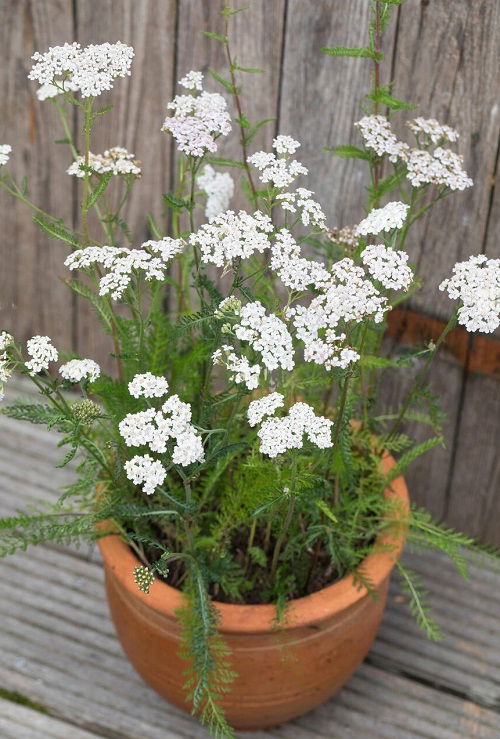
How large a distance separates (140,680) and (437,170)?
1.10 meters

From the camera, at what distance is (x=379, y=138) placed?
1.35 meters

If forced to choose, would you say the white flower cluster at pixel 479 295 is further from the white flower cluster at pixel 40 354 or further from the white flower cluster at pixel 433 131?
the white flower cluster at pixel 40 354

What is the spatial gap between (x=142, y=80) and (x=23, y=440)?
91cm

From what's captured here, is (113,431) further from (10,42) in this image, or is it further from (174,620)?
(10,42)

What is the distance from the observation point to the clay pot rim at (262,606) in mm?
1448

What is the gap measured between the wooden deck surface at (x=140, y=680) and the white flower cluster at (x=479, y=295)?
0.90m

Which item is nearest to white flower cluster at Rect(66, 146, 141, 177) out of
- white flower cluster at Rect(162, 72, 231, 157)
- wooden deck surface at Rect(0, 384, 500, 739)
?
white flower cluster at Rect(162, 72, 231, 157)

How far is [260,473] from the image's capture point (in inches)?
55.1

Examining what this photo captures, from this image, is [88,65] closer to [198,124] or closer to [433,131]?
[198,124]

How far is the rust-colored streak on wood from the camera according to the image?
1824 millimetres

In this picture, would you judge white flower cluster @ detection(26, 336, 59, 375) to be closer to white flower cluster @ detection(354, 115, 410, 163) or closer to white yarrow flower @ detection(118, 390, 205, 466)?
white yarrow flower @ detection(118, 390, 205, 466)

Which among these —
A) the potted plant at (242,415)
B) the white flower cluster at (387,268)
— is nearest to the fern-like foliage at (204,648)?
the potted plant at (242,415)

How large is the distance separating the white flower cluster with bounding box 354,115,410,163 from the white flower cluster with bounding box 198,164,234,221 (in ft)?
0.82

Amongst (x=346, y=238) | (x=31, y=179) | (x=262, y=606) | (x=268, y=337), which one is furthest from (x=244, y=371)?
(x=31, y=179)
